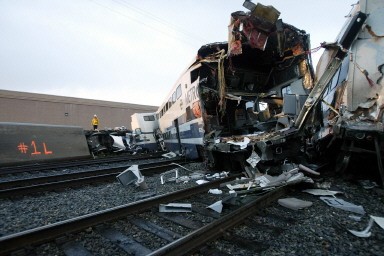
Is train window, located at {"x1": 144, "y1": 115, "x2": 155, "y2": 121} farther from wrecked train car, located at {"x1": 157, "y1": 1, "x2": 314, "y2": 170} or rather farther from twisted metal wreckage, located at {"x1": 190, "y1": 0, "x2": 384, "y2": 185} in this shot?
twisted metal wreckage, located at {"x1": 190, "y1": 0, "x2": 384, "y2": 185}

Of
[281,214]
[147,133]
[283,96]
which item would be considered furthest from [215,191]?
[147,133]

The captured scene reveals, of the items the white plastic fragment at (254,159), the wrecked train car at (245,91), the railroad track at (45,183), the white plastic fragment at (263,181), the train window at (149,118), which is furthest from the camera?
the train window at (149,118)

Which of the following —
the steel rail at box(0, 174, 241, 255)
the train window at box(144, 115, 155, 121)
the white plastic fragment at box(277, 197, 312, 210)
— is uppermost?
the train window at box(144, 115, 155, 121)

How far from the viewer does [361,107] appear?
14.9 ft

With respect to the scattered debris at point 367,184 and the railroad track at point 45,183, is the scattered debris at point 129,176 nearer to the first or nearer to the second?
the railroad track at point 45,183

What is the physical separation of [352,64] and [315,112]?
1312mm

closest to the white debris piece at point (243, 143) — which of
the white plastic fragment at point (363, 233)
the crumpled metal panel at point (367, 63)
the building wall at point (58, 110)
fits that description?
the crumpled metal panel at point (367, 63)

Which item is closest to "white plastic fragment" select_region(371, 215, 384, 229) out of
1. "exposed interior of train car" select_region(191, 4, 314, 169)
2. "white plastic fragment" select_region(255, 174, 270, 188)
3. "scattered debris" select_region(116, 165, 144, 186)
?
"white plastic fragment" select_region(255, 174, 270, 188)

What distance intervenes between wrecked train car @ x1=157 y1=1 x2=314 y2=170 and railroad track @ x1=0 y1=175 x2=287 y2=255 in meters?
2.42

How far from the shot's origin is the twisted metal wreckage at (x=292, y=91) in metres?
4.57

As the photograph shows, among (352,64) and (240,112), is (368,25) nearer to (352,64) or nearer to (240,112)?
(352,64)

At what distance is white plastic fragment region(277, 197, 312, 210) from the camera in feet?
12.4

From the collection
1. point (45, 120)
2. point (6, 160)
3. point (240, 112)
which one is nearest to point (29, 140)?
point (6, 160)

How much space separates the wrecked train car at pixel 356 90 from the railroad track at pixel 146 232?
1982mm
